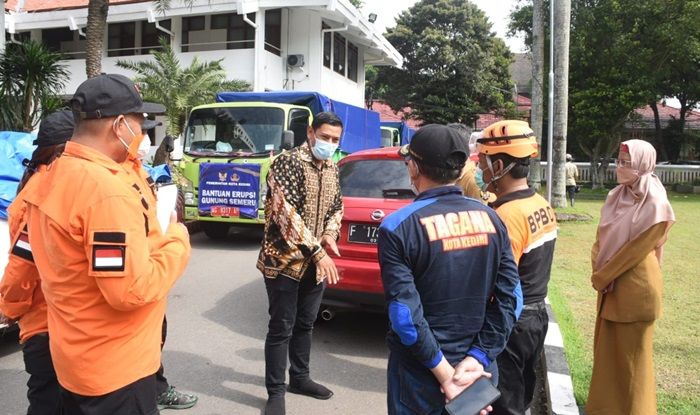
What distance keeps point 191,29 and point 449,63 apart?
58.5 feet

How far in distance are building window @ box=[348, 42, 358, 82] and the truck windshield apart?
14.6 metres

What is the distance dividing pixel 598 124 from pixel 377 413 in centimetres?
2227

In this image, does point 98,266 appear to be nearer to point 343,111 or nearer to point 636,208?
point 636,208

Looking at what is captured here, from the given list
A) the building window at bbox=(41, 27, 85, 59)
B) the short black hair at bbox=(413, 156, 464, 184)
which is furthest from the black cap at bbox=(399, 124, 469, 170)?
the building window at bbox=(41, 27, 85, 59)

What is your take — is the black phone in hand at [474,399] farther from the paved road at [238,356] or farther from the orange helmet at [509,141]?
the paved road at [238,356]

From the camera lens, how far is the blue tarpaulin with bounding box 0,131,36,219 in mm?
4289

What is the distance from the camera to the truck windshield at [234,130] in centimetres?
969

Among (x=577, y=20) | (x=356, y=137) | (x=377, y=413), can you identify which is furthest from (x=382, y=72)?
(x=377, y=413)

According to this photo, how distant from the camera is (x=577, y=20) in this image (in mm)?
22375

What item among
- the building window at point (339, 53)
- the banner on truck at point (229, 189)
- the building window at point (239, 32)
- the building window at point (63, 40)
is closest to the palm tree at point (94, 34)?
the banner on truck at point (229, 189)

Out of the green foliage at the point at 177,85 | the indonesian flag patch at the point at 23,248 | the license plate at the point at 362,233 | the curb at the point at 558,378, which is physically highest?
the green foliage at the point at 177,85

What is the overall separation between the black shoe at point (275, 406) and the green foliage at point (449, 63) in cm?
3144

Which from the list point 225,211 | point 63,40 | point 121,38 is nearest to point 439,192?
point 225,211

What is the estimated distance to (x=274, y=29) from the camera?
2005 cm
